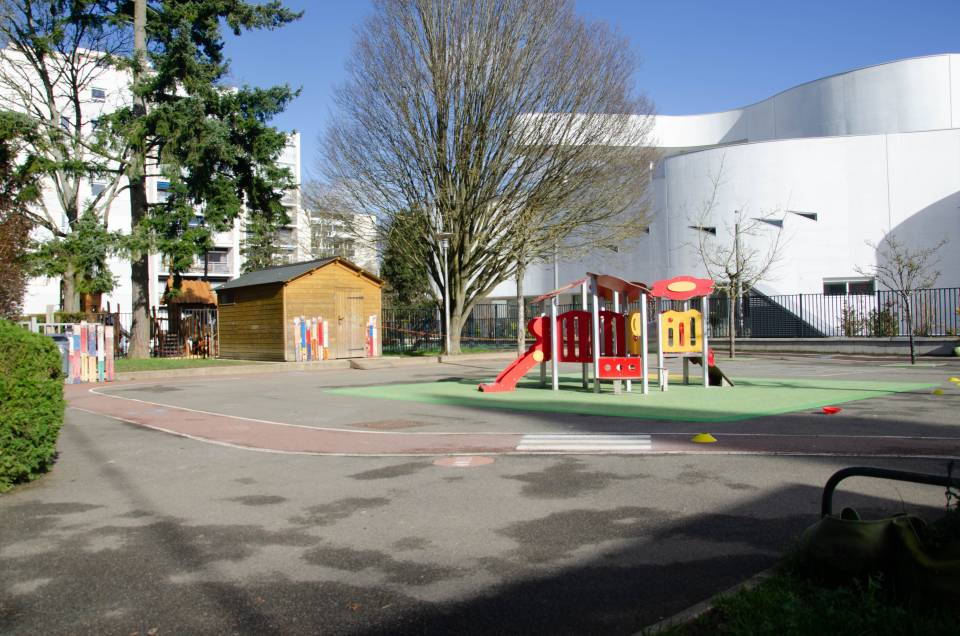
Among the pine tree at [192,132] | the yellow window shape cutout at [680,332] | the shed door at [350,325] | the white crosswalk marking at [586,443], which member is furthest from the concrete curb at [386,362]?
the white crosswalk marking at [586,443]

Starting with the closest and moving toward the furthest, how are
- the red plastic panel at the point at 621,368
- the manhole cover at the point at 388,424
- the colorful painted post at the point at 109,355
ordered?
the manhole cover at the point at 388,424 → the red plastic panel at the point at 621,368 → the colorful painted post at the point at 109,355

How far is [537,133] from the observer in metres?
32.3

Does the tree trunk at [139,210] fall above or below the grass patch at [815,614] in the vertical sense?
above

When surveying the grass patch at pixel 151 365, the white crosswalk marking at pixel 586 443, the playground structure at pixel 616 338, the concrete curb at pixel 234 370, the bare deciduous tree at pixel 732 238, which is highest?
the bare deciduous tree at pixel 732 238

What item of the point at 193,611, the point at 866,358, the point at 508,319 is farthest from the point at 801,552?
the point at 508,319

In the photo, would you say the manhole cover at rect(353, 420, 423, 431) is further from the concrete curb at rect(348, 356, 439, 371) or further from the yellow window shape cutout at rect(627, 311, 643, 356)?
the concrete curb at rect(348, 356, 439, 371)

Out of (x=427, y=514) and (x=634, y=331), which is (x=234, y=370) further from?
(x=427, y=514)

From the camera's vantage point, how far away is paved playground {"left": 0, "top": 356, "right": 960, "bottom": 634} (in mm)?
4430

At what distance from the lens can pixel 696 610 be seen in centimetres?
402

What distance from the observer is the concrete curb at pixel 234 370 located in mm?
24703

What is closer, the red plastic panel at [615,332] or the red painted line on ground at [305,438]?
the red painted line on ground at [305,438]

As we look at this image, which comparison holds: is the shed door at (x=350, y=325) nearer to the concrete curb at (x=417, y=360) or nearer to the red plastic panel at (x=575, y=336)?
the concrete curb at (x=417, y=360)

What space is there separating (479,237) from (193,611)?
30535mm

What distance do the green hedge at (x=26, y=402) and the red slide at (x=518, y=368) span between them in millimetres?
10470
